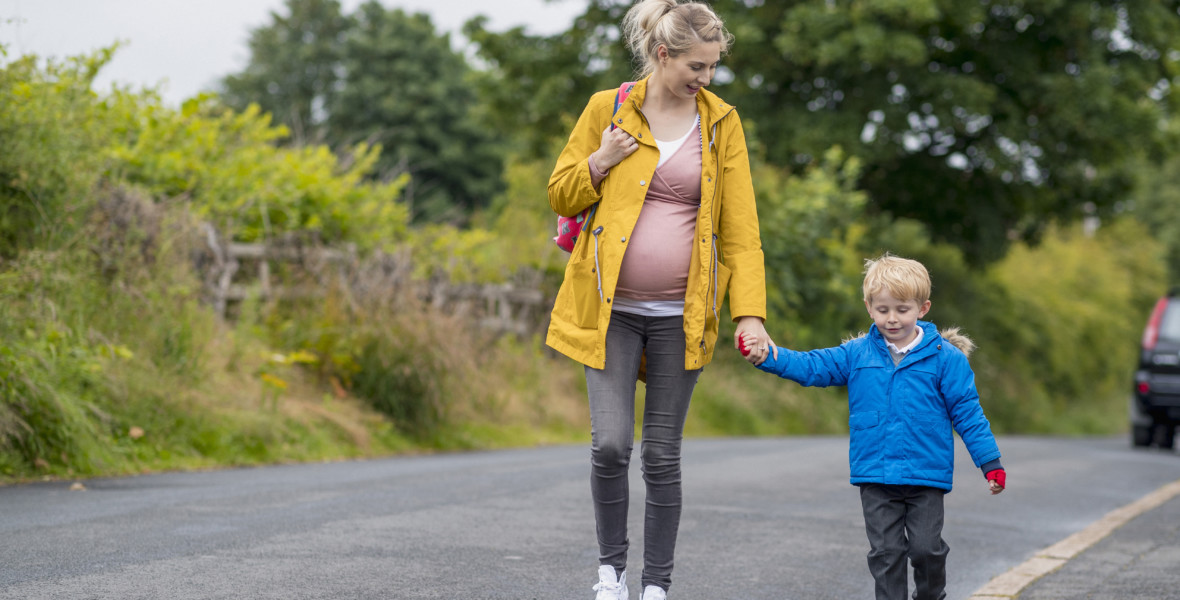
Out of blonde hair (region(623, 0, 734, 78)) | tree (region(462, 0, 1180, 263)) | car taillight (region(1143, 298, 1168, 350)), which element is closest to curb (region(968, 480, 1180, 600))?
blonde hair (region(623, 0, 734, 78))

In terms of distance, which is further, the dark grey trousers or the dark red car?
the dark red car

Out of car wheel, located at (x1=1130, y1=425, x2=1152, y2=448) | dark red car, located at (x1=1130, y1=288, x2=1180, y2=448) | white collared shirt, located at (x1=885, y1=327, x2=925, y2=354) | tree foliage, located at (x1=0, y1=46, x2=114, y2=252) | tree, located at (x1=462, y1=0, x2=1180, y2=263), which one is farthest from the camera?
tree, located at (x1=462, y1=0, x2=1180, y2=263)

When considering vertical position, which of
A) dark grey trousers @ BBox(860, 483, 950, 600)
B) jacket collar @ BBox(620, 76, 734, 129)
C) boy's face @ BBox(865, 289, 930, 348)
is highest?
jacket collar @ BBox(620, 76, 734, 129)

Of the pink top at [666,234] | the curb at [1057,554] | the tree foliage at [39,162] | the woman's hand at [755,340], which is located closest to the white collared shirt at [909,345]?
the woman's hand at [755,340]

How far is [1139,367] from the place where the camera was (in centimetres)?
1628

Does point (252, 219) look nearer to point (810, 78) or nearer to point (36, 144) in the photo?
point (36, 144)

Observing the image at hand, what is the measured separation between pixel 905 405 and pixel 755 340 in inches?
19.3

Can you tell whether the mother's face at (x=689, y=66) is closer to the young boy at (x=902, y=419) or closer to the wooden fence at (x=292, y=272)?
the young boy at (x=902, y=419)

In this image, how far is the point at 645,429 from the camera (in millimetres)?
4156

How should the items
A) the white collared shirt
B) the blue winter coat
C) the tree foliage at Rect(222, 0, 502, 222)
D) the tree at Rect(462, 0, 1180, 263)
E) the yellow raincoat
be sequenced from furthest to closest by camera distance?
the tree foliage at Rect(222, 0, 502, 222) → the tree at Rect(462, 0, 1180, 263) → the yellow raincoat → the white collared shirt → the blue winter coat

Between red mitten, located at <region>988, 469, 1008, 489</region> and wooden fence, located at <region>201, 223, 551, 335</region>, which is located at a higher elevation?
wooden fence, located at <region>201, 223, 551, 335</region>

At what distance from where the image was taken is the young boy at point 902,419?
12.4ft

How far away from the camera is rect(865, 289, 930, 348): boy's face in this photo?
153 inches

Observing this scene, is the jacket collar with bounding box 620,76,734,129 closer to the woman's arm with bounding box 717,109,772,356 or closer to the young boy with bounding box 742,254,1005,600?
the woman's arm with bounding box 717,109,772,356
